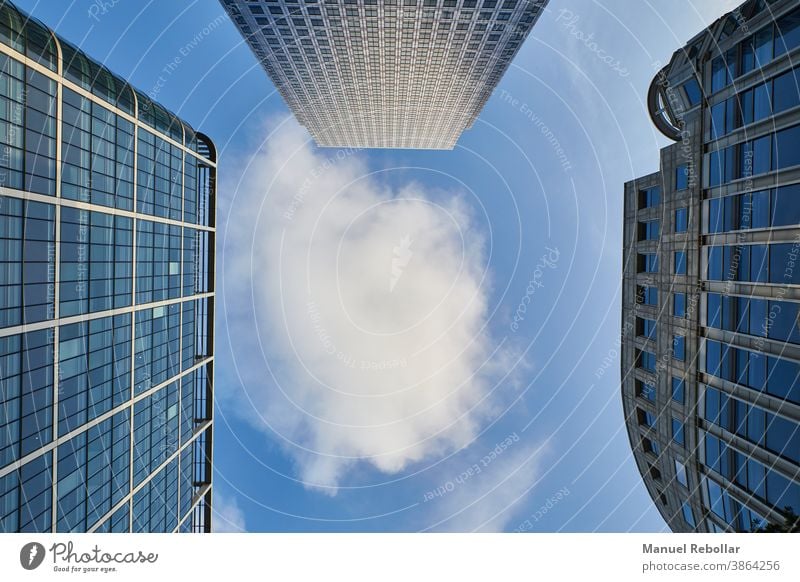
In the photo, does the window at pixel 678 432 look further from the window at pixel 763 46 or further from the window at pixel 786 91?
the window at pixel 763 46

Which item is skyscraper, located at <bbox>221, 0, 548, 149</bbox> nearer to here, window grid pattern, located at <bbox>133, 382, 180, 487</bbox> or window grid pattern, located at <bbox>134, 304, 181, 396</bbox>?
window grid pattern, located at <bbox>134, 304, 181, 396</bbox>

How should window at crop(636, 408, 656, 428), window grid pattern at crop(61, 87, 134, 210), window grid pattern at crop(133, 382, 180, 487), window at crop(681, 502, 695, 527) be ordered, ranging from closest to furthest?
1. window at crop(681, 502, 695, 527)
2. window grid pattern at crop(61, 87, 134, 210)
3. window at crop(636, 408, 656, 428)
4. window grid pattern at crop(133, 382, 180, 487)

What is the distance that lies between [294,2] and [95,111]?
51.3 meters

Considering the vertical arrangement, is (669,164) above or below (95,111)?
below

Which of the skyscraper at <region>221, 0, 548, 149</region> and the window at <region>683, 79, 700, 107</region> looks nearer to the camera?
the window at <region>683, 79, 700, 107</region>

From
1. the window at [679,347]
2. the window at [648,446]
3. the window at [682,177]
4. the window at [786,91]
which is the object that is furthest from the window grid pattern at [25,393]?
the window at [786,91]

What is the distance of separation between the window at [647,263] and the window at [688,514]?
15.9 m

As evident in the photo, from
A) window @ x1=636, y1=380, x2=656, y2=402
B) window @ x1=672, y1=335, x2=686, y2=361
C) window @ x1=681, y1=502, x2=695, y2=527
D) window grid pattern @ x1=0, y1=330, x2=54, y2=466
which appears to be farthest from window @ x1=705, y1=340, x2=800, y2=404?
window grid pattern @ x1=0, y1=330, x2=54, y2=466

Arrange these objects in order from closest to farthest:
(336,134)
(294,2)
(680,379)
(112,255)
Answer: (680,379), (112,255), (294,2), (336,134)

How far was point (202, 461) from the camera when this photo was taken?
171 ft

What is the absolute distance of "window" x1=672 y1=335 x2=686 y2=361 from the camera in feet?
80.1

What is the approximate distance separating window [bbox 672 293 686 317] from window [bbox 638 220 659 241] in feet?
16.0
